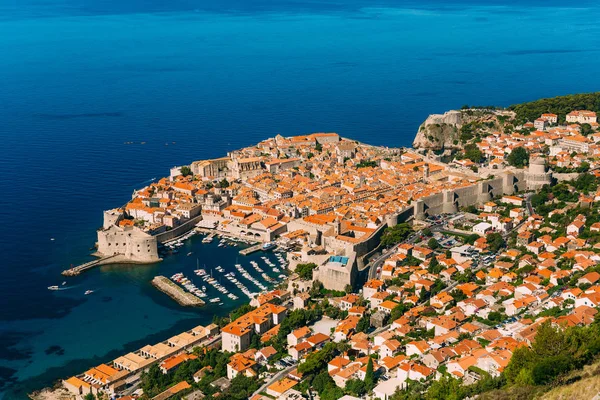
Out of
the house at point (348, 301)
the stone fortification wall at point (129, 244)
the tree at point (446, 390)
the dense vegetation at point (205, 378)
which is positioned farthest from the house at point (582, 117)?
the tree at point (446, 390)

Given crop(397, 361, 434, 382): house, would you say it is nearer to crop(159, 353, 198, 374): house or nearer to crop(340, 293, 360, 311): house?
crop(340, 293, 360, 311): house

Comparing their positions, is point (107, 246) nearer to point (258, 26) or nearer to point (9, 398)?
point (9, 398)

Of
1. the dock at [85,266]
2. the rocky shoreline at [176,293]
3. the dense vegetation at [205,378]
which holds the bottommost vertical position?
the dense vegetation at [205,378]

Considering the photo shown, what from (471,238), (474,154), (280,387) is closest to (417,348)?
(280,387)

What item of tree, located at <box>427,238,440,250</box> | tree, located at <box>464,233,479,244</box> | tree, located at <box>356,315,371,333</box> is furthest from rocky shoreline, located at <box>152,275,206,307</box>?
tree, located at <box>464,233,479,244</box>

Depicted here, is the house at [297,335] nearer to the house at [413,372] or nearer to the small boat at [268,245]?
the house at [413,372]

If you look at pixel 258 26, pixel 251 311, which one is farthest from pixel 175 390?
pixel 258 26
